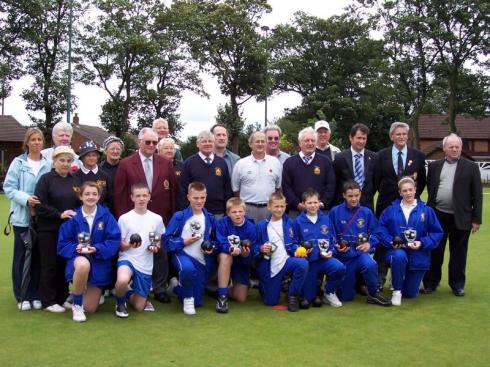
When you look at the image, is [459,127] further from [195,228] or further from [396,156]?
[195,228]

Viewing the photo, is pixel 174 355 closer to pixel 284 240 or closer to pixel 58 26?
pixel 284 240

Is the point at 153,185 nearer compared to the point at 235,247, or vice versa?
the point at 235,247

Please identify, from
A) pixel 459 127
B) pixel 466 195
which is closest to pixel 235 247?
pixel 466 195

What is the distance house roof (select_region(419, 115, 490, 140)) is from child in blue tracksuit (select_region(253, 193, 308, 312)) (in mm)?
51562

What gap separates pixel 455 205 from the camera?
22.4 feet

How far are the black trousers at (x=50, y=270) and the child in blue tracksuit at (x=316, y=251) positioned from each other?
8.93 feet

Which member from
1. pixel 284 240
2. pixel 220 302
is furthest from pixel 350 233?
pixel 220 302

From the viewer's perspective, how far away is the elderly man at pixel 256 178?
680cm

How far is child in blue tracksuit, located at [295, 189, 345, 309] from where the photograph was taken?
6.25 m

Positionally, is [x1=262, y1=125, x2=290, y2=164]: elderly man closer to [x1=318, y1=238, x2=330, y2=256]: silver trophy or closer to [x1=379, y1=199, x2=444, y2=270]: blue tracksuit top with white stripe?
[x1=318, y1=238, x2=330, y2=256]: silver trophy

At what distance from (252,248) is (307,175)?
1.19 meters

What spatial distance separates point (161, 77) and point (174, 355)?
34540 millimetres

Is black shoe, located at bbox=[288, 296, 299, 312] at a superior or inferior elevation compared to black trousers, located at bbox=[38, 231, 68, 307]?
inferior

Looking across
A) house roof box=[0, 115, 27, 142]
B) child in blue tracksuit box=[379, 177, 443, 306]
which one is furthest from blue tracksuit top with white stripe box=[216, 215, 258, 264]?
house roof box=[0, 115, 27, 142]
